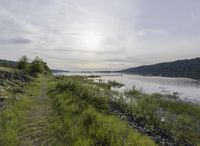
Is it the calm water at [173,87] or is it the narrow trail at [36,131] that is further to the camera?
the calm water at [173,87]

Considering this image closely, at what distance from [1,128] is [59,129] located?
2.08 meters

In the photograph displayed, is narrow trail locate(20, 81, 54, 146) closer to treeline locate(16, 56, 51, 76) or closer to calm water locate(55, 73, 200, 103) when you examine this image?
calm water locate(55, 73, 200, 103)

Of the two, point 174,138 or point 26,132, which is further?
point 174,138

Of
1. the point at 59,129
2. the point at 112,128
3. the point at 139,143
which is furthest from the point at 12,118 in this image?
the point at 139,143

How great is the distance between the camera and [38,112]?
12.2 m

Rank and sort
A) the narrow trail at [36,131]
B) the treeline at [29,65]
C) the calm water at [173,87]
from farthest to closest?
the treeline at [29,65], the calm water at [173,87], the narrow trail at [36,131]

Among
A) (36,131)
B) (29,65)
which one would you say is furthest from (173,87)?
(36,131)

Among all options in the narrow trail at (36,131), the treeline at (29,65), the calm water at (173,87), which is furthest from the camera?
the treeline at (29,65)

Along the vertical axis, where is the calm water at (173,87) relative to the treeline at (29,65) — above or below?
below

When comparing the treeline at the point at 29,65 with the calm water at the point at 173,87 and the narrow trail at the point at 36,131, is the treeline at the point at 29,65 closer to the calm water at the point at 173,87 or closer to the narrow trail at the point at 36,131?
the calm water at the point at 173,87

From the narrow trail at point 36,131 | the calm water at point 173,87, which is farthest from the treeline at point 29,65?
the narrow trail at point 36,131

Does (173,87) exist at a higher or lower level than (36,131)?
lower

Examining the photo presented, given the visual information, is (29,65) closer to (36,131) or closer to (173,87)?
(173,87)

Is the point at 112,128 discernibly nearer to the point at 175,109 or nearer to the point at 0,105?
the point at 0,105
